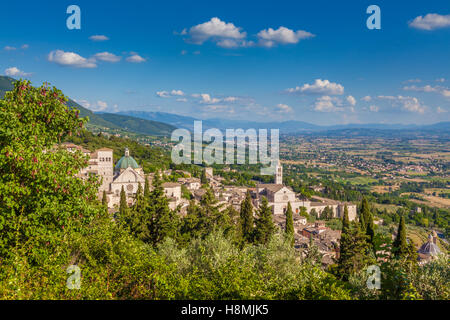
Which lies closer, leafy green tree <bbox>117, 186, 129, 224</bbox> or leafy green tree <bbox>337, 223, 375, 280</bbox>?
leafy green tree <bbox>117, 186, 129, 224</bbox>

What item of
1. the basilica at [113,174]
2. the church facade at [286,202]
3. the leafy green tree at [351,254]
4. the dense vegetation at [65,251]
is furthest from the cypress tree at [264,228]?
the church facade at [286,202]

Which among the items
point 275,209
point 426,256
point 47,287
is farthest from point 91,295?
point 275,209

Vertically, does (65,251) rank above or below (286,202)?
above

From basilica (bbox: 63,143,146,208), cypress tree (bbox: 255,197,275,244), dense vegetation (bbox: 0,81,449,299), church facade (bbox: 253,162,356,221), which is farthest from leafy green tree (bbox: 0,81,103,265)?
church facade (bbox: 253,162,356,221)

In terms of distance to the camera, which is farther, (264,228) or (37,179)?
(264,228)

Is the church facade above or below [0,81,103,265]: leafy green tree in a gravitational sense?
below

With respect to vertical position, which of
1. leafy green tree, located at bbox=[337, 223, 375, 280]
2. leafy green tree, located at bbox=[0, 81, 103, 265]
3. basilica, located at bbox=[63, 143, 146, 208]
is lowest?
leafy green tree, located at bbox=[337, 223, 375, 280]

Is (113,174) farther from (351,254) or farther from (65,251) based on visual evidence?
(65,251)

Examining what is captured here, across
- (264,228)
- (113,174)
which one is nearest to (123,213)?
(264,228)

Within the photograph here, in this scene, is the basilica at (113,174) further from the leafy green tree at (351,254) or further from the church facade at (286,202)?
the leafy green tree at (351,254)

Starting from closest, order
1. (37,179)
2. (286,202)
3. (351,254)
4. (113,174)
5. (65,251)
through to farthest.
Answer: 1. (37,179)
2. (65,251)
3. (351,254)
4. (113,174)
5. (286,202)

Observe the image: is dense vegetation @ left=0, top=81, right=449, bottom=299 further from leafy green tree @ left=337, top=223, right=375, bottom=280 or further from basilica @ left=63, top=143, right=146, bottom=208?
basilica @ left=63, top=143, right=146, bottom=208
